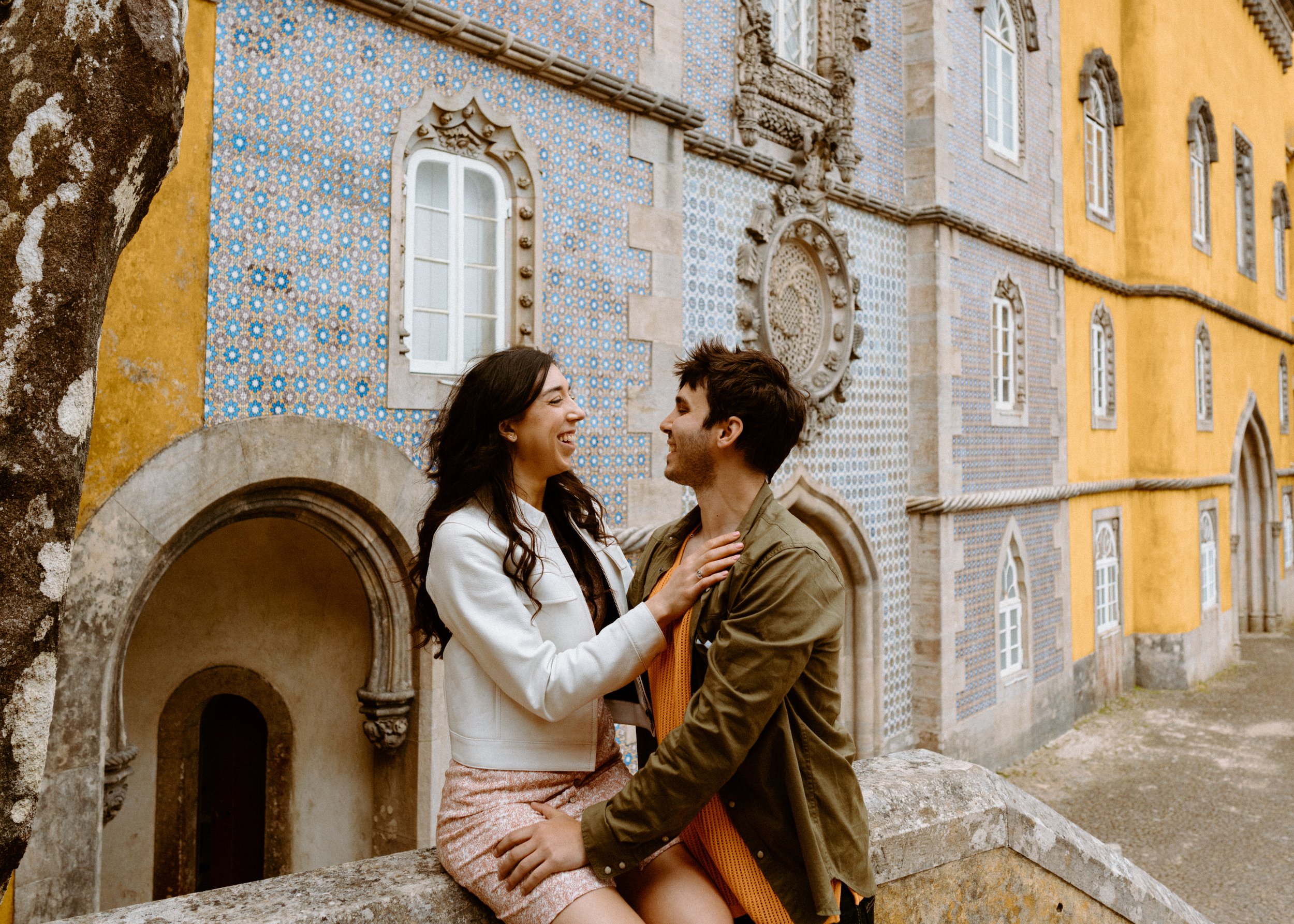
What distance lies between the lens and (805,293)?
8.53 m

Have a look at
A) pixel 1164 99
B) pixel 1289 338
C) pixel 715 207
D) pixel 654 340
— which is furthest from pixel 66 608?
pixel 1289 338

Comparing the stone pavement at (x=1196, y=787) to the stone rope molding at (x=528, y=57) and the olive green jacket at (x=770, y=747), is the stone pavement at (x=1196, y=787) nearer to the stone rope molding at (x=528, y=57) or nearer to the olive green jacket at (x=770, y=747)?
the stone rope molding at (x=528, y=57)

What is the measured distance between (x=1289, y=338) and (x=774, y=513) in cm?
2185

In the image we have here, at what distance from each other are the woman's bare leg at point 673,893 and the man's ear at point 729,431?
2.75 feet

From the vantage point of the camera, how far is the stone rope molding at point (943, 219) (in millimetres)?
7457

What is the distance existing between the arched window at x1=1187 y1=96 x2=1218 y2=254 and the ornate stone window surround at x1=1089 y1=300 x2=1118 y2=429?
255 centimetres

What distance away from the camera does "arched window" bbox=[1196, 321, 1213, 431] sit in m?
15.3

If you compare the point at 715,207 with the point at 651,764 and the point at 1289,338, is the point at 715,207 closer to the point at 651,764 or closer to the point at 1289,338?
the point at 651,764

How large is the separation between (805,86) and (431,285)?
14.3 feet

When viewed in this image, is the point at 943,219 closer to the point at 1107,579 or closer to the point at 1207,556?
the point at 1107,579

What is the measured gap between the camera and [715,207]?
7508mm

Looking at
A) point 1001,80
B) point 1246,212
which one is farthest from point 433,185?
point 1246,212

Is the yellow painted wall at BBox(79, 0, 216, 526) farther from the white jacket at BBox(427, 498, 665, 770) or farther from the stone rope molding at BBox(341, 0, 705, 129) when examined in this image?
the white jacket at BBox(427, 498, 665, 770)

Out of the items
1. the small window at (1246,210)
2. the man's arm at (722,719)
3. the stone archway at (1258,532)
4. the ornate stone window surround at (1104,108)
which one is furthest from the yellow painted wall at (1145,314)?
the man's arm at (722,719)
